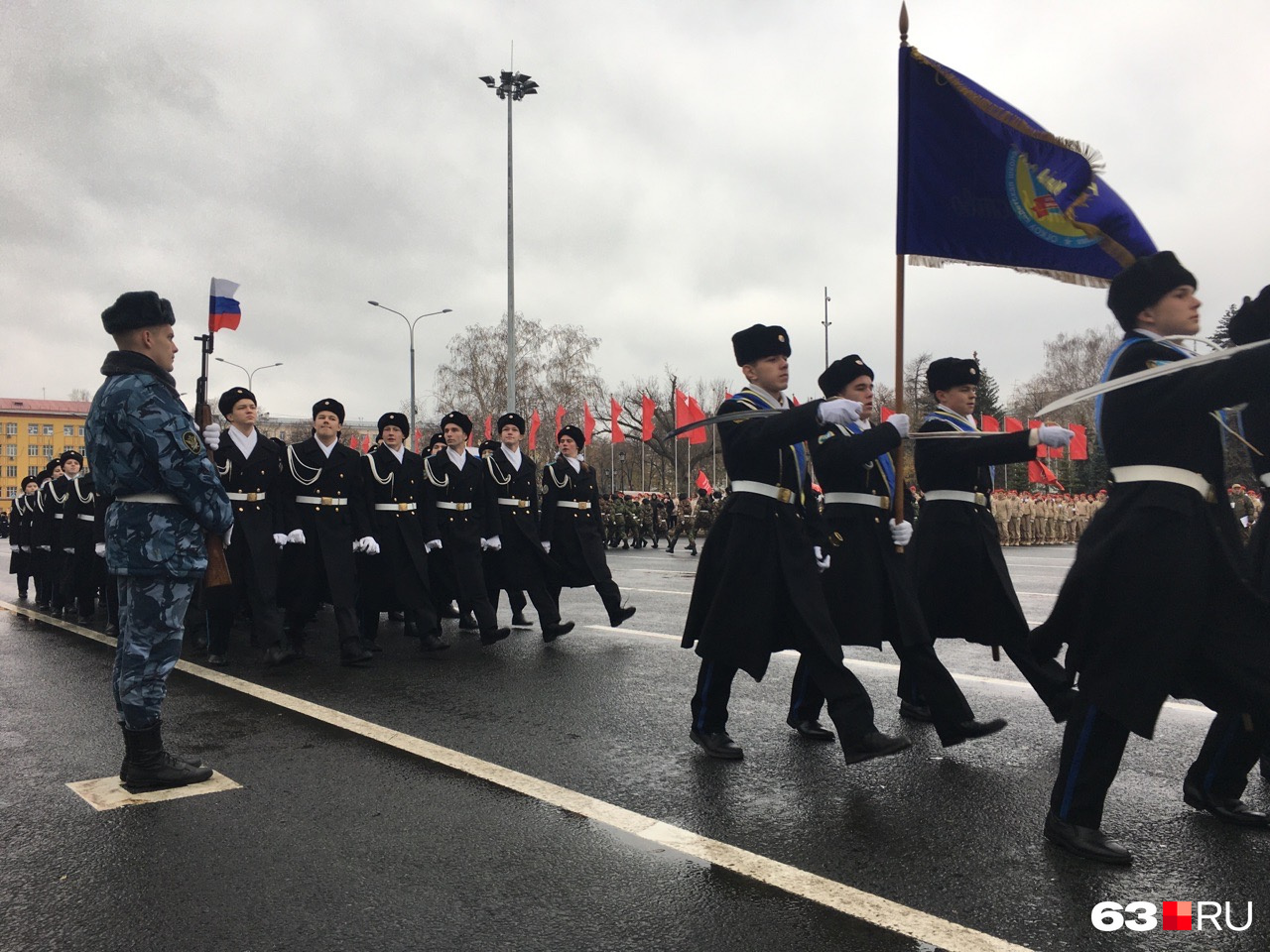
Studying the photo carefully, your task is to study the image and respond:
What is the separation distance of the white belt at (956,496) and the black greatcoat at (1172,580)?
1.79 metres

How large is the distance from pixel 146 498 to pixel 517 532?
15.4 ft

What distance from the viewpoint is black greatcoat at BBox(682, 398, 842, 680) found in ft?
14.2

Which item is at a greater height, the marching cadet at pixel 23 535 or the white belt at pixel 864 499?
the white belt at pixel 864 499

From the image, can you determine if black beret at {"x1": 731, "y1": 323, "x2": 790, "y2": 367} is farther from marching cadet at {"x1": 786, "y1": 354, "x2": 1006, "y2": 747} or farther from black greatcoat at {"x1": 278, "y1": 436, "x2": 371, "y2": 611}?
black greatcoat at {"x1": 278, "y1": 436, "x2": 371, "y2": 611}

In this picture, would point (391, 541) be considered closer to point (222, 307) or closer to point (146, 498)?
point (222, 307)

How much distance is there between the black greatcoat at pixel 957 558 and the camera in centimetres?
490

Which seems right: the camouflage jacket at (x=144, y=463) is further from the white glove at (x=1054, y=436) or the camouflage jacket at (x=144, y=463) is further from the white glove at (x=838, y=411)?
the white glove at (x=1054, y=436)

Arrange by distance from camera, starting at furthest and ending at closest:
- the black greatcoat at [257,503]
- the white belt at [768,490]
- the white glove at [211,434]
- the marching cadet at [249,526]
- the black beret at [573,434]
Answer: the black beret at [573,434] → the black greatcoat at [257,503] → the marching cadet at [249,526] → the white glove at [211,434] → the white belt at [768,490]

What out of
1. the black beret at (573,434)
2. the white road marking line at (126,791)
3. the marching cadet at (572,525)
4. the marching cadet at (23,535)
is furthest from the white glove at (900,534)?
the marching cadet at (23,535)

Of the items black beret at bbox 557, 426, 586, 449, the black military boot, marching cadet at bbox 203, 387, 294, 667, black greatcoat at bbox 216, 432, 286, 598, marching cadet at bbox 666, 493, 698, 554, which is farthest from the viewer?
marching cadet at bbox 666, 493, 698, 554

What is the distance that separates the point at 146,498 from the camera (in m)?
4.36

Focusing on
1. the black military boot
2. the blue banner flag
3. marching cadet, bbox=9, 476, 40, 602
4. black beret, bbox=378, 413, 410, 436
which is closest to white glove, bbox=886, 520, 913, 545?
the blue banner flag

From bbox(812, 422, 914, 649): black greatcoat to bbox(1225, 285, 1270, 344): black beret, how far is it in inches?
60.5

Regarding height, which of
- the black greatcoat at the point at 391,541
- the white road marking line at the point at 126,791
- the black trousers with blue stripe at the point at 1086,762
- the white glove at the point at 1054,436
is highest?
the white glove at the point at 1054,436
